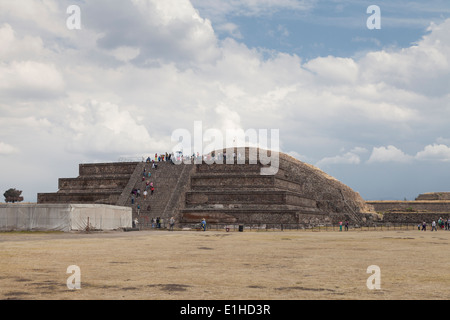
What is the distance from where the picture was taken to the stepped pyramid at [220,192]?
4325cm

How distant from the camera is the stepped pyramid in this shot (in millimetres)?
43250

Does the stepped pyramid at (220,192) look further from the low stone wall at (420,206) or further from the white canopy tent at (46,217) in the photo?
the low stone wall at (420,206)

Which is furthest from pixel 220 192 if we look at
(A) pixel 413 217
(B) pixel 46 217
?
(A) pixel 413 217

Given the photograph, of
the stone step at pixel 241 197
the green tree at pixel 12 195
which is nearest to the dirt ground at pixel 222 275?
the stone step at pixel 241 197

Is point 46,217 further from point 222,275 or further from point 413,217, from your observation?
point 413,217

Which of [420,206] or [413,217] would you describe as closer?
[413,217]

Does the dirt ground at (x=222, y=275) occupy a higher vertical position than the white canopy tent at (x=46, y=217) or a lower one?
lower

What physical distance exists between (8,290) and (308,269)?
23.5 ft

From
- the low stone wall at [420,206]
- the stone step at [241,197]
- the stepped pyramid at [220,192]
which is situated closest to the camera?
the stepped pyramid at [220,192]

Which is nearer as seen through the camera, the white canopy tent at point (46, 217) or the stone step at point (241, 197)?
the white canopy tent at point (46, 217)

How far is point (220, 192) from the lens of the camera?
4562cm

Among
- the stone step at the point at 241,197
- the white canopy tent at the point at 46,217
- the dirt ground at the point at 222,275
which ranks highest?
the stone step at the point at 241,197
